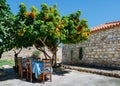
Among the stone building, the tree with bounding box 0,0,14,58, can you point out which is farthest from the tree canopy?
the stone building

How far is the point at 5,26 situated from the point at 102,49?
25.2 ft

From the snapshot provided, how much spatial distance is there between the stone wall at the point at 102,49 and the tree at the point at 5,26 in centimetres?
710

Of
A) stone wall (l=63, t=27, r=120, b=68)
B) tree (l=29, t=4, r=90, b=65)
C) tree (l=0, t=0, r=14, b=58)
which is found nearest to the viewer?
tree (l=29, t=4, r=90, b=65)

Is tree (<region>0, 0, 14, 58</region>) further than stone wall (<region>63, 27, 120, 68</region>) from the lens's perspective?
No

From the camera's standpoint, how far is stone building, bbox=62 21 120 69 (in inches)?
551

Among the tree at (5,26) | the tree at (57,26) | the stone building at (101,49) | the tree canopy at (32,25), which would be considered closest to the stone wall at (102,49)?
the stone building at (101,49)

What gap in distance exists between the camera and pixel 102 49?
50.0ft

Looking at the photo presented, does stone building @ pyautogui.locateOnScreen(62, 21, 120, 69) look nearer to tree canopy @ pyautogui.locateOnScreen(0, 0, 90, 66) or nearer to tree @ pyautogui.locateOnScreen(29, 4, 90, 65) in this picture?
tree @ pyautogui.locateOnScreen(29, 4, 90, 65)

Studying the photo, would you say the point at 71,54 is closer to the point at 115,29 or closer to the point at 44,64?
the point at 115,29

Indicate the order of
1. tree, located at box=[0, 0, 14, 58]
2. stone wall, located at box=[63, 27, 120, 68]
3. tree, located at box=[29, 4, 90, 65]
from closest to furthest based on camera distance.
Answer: tree, located at box=[29, 4, 90, 65]
tree, located at box=[0, 0, 14, 58]
stone wall, located at box=[63, 27, 120, 68]

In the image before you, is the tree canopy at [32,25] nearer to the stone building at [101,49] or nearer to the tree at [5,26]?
the tree at [5,26]

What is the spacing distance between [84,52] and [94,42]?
1600mm

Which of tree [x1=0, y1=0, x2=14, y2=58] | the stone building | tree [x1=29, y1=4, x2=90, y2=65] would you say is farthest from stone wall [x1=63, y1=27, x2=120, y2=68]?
tree [x1=0, y1=0, x2=14, y2=58]

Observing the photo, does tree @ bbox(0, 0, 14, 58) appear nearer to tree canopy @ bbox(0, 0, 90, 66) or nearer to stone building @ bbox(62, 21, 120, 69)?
tree canopy @ bbox(0, 0, 90, 66)
